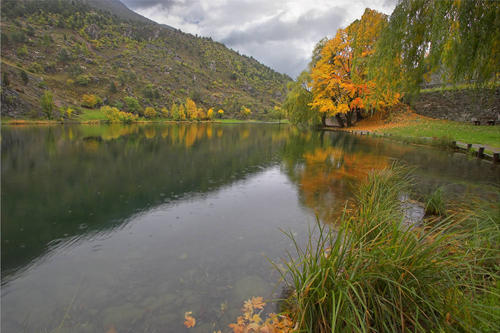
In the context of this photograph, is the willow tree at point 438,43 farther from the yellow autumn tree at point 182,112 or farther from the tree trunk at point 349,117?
the yellow autumn tree at point 182,112

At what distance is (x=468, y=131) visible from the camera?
16625mm

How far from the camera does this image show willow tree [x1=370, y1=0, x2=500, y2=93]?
477 centimetres

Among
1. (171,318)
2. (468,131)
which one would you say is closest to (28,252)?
(171,318)

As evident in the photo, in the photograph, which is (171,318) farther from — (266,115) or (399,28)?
(266,115)

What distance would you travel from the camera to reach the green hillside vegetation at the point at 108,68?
201 feet

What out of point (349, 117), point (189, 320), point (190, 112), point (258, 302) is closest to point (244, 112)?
point (190, 112)

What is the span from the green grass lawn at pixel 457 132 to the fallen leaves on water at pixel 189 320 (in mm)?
15716

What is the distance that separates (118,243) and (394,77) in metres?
8.17

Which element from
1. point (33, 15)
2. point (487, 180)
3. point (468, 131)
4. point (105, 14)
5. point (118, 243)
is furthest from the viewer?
point (105, 14)

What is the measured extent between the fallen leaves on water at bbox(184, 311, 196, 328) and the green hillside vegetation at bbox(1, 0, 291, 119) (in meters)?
60.5

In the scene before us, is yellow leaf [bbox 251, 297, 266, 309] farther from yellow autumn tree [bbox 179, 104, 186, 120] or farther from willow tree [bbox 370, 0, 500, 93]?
yellow autumn tree [bbox 179, 104, 186, 120]

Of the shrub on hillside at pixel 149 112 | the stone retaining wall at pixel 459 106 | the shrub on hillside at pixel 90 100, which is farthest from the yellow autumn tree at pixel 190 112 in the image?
the stone retaining wall at pixel 459 106

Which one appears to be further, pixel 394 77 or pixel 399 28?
pixel 394 77

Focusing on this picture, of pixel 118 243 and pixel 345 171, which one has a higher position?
pixel 345 171
